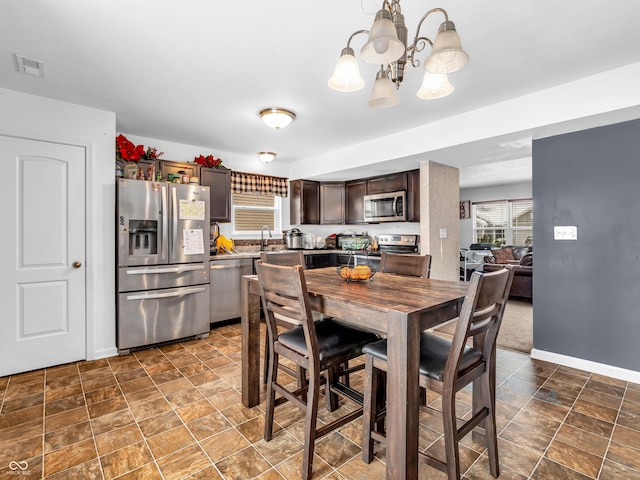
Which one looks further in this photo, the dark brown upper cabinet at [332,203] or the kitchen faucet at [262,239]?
the dark brown upper cabinet at [332,203]

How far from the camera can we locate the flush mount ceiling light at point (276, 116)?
10.1ft

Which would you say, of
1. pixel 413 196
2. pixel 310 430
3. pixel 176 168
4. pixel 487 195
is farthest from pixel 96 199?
pixel 487 195

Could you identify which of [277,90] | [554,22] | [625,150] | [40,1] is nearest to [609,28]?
[554,22]

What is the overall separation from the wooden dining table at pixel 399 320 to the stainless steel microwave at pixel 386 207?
2.66m

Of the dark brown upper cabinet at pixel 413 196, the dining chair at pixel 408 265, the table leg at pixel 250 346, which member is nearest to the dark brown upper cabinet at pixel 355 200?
the dark brown upper cabinet at pixel 413 196

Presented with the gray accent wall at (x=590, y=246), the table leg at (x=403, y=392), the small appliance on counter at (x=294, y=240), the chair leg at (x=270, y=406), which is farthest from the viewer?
the small appliance on counter at (x=294, y=240)

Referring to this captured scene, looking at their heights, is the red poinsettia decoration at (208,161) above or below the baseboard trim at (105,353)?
above

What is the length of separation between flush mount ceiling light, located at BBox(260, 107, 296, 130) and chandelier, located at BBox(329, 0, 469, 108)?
1.56 meters

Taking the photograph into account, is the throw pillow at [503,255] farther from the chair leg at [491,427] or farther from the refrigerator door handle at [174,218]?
the refrigerator door handle at [174,218]

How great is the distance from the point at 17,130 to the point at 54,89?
1.57 feet

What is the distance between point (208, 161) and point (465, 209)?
22.8ft

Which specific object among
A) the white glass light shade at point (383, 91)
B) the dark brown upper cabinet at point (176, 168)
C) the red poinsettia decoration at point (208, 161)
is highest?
the red poinsettia decoration at point (208, 161)

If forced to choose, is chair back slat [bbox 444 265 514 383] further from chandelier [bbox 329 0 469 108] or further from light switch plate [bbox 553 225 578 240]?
light switch plate [bbox 553 225 578 240]

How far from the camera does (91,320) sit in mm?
3053
